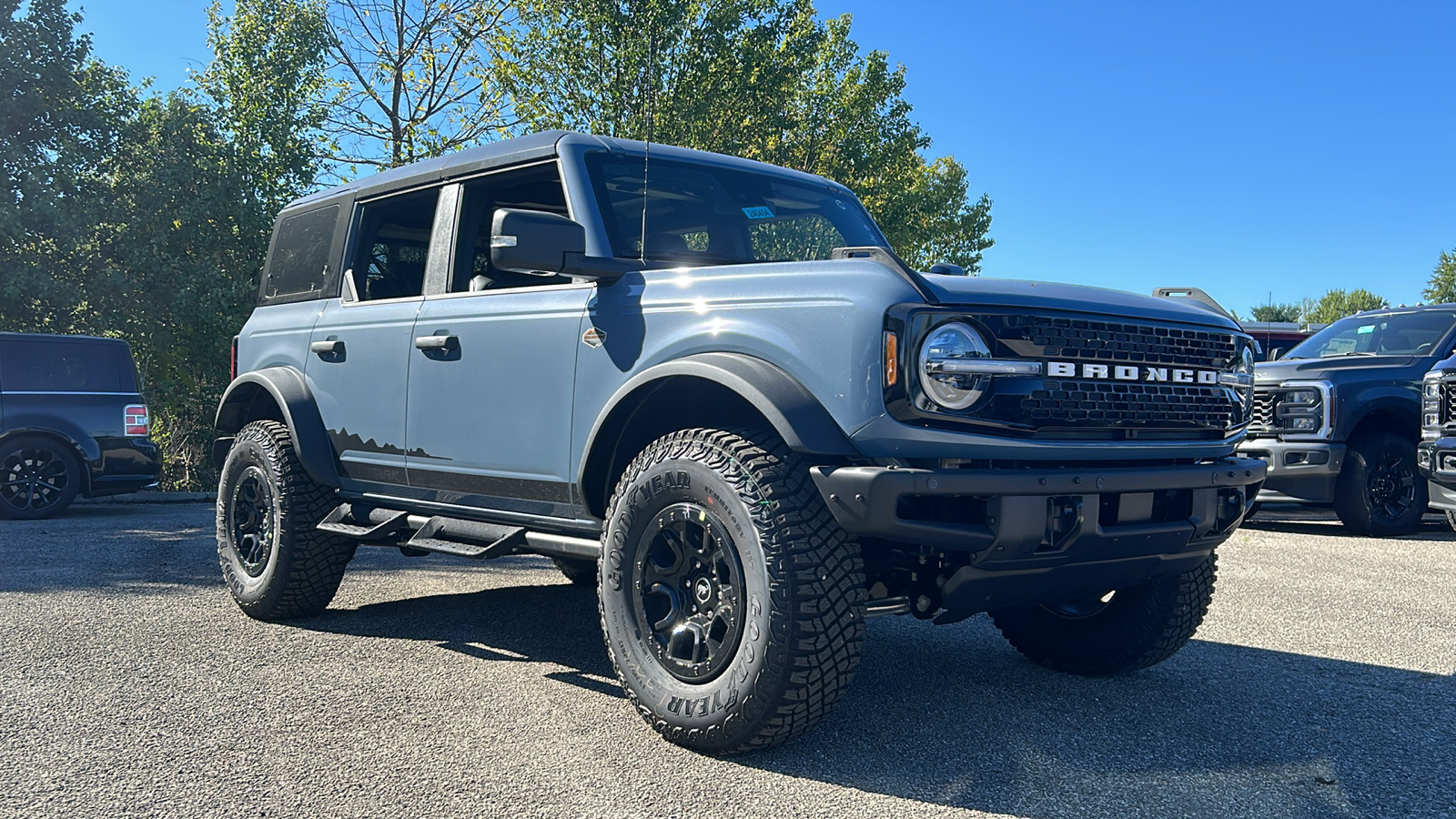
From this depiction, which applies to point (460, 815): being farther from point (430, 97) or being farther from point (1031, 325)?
point (430, 97)

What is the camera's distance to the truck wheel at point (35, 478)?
10922 millimetres

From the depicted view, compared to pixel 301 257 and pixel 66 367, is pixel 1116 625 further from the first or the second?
pixel 66 367

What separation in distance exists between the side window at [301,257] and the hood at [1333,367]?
772cm

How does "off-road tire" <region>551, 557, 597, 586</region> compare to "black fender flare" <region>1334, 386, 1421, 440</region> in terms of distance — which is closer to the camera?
"off-road tire" <region>551, 557, 597, 586</region>

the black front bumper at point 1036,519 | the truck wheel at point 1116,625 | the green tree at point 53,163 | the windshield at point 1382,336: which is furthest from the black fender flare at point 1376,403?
the green tree at point 53,163

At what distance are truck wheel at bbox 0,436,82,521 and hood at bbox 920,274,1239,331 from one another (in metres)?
10.4

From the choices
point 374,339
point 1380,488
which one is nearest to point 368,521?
point 374,339

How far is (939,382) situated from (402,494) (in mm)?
2783

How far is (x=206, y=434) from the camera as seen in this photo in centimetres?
2041

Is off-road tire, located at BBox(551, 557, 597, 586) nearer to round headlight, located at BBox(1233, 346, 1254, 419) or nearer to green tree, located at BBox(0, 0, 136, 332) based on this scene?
round headlight, located at BBox(1233, 346, 1254, 419)

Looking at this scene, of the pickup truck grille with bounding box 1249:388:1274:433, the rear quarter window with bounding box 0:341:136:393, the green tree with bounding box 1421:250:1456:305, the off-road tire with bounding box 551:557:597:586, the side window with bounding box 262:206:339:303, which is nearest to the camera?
the side window with bounding box 262:206:339:303

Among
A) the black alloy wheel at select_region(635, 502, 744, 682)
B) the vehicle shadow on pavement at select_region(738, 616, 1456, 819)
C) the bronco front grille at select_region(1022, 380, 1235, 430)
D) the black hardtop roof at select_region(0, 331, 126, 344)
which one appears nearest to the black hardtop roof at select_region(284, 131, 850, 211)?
the black alloy wheel at select_region(635, 502, 744, 682)

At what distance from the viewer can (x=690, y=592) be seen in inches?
142

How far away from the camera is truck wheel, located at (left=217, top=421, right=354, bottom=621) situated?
536cm
